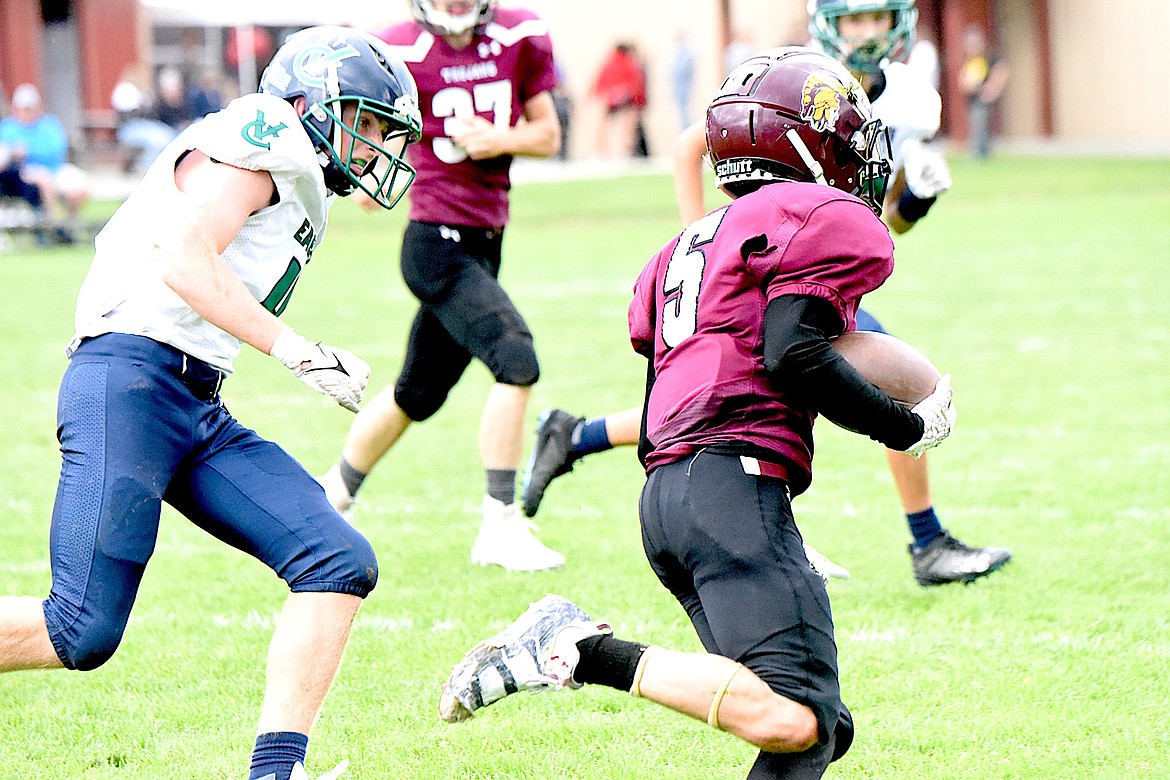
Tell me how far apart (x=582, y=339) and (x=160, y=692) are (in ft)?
19.6

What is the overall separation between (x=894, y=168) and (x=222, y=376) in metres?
2.52

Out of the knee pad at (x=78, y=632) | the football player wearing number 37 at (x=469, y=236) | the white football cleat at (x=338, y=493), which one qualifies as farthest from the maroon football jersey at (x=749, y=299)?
the white football cleat at (x=338, y=493)

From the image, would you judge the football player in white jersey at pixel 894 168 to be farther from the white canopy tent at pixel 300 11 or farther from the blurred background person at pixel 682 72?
the blurred background person at pixel 682 72

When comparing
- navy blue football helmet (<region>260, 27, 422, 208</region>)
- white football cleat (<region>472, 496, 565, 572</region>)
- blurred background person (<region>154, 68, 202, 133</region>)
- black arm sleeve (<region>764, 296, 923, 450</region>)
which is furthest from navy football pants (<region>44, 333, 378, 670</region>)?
blurred background person (<region>154, 68, 202, 133</region>)

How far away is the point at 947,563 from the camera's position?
189 inches

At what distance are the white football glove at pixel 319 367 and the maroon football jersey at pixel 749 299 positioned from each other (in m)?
0.63

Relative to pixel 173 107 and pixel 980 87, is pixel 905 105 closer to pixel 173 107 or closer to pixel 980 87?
pixel 173 107

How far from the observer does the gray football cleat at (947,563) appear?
15.7 ft

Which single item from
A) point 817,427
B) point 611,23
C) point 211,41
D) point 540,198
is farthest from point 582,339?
point 211,41

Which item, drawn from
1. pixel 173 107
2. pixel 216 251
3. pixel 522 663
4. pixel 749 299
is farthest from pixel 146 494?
pixel 173 107

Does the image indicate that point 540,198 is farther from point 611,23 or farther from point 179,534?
point 179,534

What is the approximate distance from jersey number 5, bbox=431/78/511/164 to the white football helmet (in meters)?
0.23

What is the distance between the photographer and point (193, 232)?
306cm

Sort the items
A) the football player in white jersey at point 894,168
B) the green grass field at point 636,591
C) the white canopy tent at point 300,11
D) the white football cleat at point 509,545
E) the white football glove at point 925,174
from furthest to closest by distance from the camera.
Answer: the white canopy tent at point 300,11, the white football cleat at point 509,545, the white football glove at point 925,174, the football player in white jersey at point 894,168, the green grass field at point 636,591
